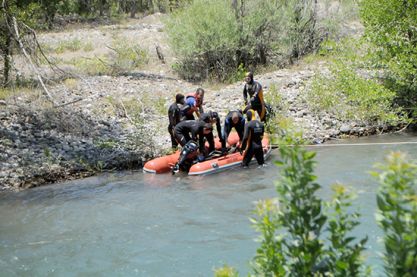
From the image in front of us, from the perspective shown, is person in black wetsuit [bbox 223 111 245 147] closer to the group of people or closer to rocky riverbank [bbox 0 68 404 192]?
the group of people

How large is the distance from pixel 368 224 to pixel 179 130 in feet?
19.1

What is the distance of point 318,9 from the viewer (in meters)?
22.8

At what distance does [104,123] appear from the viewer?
15367 mm

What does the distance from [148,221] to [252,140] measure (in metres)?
3.67

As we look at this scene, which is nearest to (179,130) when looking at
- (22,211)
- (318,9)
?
(22,211)

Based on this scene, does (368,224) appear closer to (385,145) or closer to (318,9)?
(385,145)

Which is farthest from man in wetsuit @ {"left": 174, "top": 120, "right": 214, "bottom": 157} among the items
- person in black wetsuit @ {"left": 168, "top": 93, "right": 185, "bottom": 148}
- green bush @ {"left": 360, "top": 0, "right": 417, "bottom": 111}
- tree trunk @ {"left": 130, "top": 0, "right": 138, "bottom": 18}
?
tree trunk @ {"left": 130, "top": 0, "right": 138, "bottom": 18}

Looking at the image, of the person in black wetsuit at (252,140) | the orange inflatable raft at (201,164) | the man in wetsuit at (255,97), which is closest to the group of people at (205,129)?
the person in black wetsuit at (252,140)

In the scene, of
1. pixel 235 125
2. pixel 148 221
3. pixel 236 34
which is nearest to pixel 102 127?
pixel 235 125

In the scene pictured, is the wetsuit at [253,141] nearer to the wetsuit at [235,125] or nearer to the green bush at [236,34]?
the wetsuit at [235,125]

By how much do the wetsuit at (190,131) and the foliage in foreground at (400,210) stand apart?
31.2ft

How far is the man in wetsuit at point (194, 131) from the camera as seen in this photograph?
1197 centimetres

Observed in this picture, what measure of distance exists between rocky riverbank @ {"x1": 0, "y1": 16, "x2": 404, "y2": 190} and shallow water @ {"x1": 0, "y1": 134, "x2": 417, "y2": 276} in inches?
26.9

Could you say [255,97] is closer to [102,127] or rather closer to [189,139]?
[189,139]
